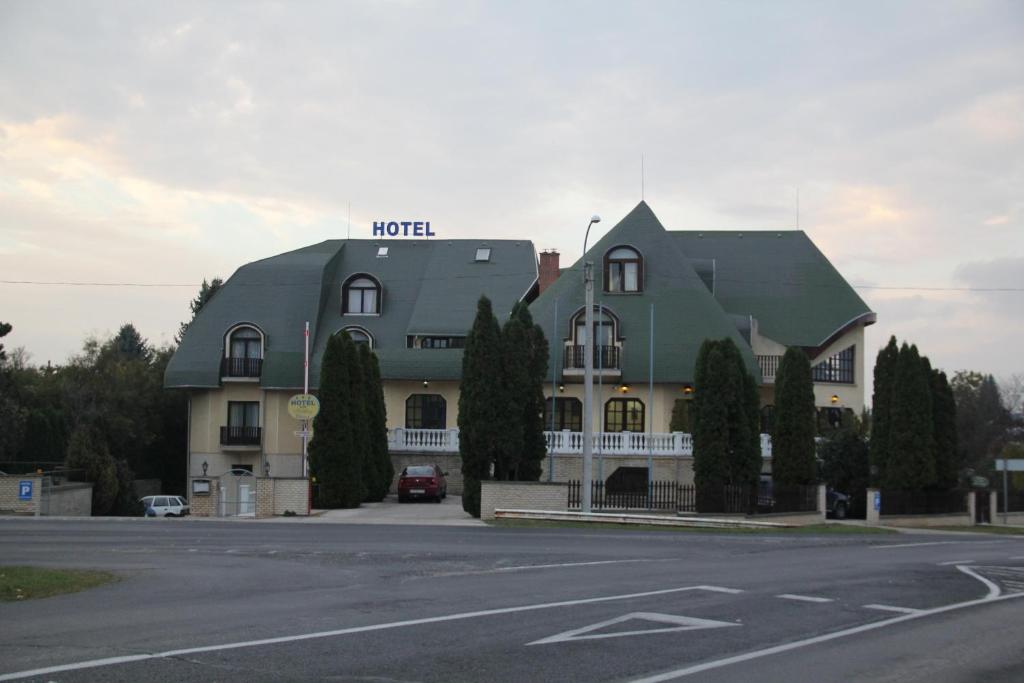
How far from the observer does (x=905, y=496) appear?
41.9 metres

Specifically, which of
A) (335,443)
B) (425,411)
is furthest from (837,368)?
(335,443)

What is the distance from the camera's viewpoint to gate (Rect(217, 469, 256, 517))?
121 ft

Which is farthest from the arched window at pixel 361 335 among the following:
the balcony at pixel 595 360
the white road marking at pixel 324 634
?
the white road marking at pixel 324 634

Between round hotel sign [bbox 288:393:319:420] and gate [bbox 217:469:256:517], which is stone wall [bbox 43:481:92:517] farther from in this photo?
round hotel sign [bbox 288:393:319:420]

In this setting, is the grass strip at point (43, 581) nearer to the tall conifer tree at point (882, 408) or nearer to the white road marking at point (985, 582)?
the white road marking at point (985, 582)

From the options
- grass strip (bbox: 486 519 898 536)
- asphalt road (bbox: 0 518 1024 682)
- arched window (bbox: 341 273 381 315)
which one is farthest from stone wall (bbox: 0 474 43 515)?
arched window (bbox: 341 273 381 315)

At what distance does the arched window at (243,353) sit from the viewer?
186ft

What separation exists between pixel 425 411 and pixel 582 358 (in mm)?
8549

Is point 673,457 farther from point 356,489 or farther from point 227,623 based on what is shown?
point 227,623

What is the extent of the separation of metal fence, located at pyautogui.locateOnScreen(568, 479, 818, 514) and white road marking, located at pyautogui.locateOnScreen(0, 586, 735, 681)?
2115 centimetres

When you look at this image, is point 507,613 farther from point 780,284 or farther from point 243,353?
point 780,284

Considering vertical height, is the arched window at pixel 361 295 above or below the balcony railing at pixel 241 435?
above

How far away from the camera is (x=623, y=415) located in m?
53.4

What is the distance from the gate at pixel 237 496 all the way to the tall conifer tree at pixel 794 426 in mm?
17838
